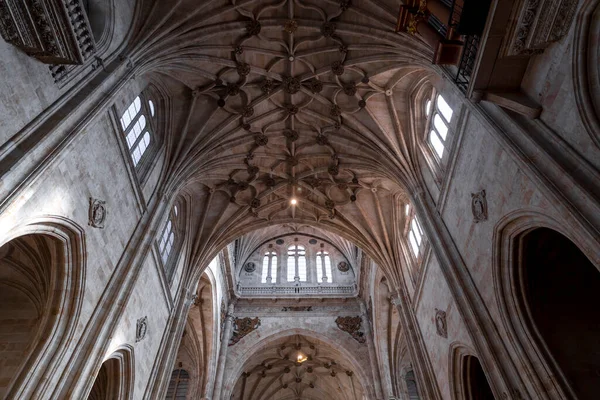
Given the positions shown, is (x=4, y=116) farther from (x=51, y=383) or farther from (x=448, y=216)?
(x=448, y=216)

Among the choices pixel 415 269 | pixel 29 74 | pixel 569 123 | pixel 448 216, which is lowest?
pixel 569 123

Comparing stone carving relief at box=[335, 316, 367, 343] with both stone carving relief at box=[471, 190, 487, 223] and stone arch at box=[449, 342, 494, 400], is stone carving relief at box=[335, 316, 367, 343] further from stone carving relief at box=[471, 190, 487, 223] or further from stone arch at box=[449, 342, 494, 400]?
stone carving relief at box=[471, 190, 487, 223]

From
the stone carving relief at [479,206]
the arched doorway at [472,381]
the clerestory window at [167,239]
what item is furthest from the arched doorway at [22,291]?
the arched doorway at [472,381]

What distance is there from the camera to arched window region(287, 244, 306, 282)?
1082 inches

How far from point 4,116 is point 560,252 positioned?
11543 millimetres

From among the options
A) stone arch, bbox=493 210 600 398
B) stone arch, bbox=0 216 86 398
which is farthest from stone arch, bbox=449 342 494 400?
stone arch, bbox=0 216 86 398

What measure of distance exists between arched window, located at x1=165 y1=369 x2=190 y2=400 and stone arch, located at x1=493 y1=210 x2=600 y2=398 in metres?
18.6

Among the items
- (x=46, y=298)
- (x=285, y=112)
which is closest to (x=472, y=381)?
(x=46, y=298)

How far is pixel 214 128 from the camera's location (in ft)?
51.1

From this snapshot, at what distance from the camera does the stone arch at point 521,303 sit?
702cm

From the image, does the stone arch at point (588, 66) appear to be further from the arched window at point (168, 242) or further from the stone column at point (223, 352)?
the stone column at point (223, 352)

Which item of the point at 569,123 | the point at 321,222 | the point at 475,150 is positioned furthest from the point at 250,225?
the point at 569,123

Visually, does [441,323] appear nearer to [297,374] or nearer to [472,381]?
[472,381]

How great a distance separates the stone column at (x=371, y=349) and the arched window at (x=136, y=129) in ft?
54.2
